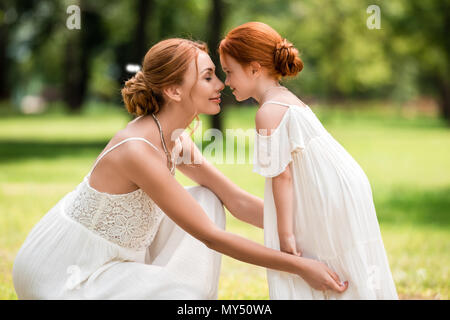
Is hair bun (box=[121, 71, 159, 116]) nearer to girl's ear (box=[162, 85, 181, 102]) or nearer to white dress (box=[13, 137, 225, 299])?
girl's ear (box=[162, 85, 181, 102])

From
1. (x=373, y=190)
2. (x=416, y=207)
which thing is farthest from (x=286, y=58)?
(x=373, y=190)

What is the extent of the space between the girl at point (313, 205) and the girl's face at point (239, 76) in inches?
7.7

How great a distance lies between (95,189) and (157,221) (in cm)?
44

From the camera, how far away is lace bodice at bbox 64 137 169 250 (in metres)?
2.84

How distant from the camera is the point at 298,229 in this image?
2.77m

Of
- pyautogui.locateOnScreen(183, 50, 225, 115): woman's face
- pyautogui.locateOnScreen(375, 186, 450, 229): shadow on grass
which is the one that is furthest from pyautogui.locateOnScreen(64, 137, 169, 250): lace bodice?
pyautogui.locateOnScreen(375, 186, 450, 229): shadow on grass

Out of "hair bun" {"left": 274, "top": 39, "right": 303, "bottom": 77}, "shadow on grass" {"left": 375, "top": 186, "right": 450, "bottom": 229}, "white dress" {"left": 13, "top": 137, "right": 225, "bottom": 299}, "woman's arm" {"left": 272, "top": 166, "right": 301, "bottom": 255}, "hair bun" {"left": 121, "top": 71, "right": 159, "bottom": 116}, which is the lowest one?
"shadow on grass" {"left": 375, "top": 186, "right": 450, "bottom": 229}

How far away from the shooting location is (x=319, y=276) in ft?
8.60

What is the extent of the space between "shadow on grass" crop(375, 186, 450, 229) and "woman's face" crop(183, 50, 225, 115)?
548 centimetres

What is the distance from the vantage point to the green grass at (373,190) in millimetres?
4668

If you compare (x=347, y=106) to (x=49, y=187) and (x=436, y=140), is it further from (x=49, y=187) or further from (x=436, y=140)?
(x=49, y=187)

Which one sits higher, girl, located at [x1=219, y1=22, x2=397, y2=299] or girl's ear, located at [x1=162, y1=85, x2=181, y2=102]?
girl's ear, located at [x1=162, y1=85, x2=181, y2=102]

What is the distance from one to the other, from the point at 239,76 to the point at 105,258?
120cm

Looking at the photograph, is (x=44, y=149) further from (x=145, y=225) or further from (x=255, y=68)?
(x=255, y=68)
